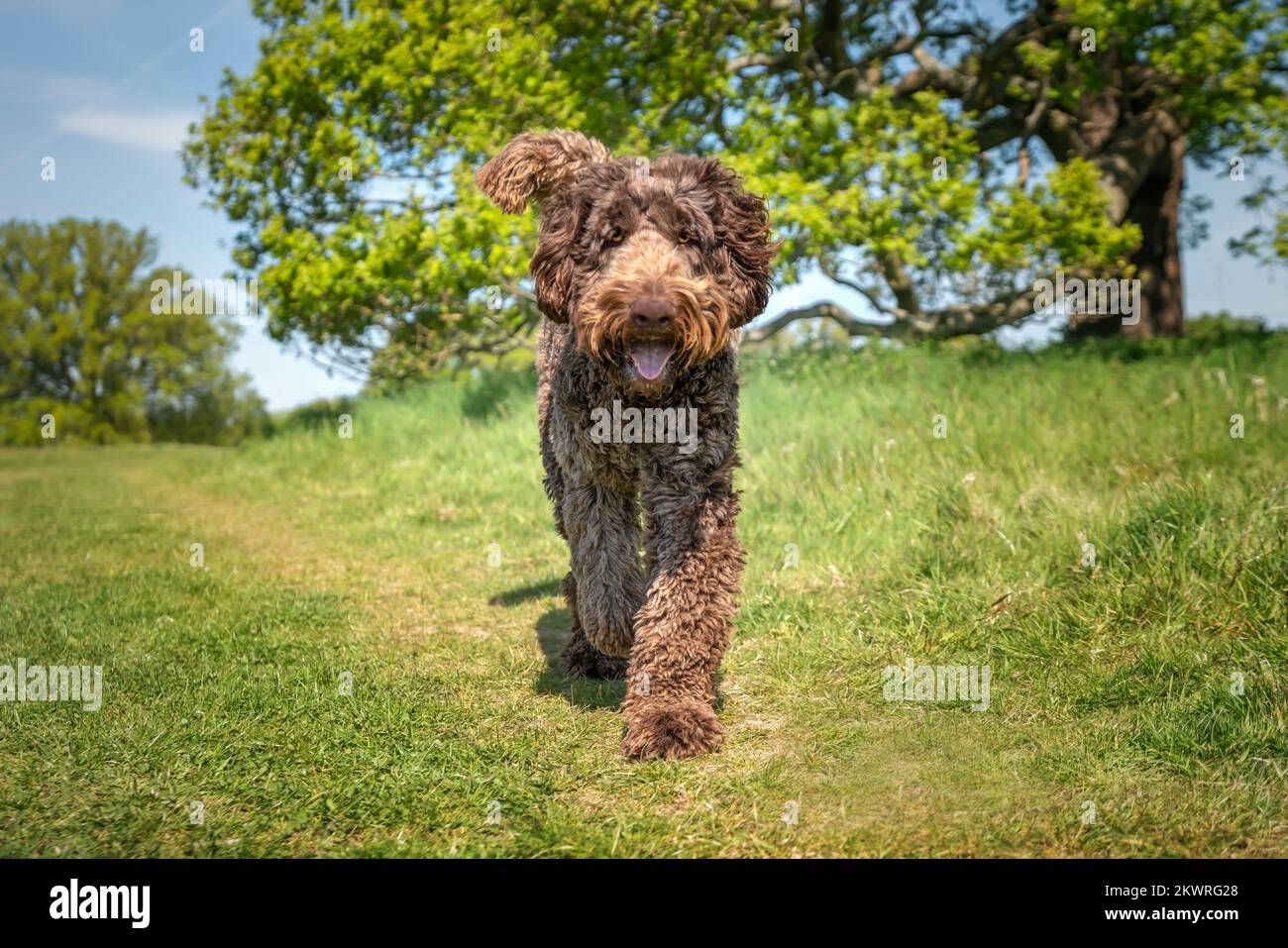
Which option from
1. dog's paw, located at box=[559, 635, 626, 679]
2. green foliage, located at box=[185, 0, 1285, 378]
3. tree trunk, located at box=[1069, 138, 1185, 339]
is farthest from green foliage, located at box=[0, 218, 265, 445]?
dog's paw, located at box=[559, 635, 626, 679]

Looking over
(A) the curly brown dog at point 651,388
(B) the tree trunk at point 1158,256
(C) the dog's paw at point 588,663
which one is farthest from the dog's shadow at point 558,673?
(B) the tree trunk at point 1158,256

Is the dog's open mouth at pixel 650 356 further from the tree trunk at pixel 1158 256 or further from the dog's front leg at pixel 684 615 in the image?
the tree trunk at pixel 1158 256

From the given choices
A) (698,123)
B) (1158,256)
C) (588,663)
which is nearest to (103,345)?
(698,123)

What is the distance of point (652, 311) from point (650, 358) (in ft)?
0.70

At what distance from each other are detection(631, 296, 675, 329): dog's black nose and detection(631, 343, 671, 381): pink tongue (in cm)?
14

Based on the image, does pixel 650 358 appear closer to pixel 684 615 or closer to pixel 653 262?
pixel 653 262

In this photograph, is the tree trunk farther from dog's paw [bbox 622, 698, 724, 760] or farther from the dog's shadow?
dog's paw [bbox 622, 698, 724, 760]

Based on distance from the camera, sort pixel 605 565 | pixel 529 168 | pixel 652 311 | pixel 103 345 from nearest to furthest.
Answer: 1. pixel 652 311
2. pixel 605 565
3. pixel 529 168
4. pixel 103 345

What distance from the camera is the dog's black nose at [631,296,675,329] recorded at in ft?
11.2

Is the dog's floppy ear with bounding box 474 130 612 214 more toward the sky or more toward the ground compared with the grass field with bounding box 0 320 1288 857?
more toward the sky

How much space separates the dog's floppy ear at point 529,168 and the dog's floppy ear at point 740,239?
2.56 ft

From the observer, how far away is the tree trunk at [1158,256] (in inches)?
640

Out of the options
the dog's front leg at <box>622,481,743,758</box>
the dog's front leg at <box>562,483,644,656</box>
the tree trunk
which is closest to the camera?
the dog's front leg at <box>622,481,743,758</box>

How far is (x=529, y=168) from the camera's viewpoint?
4352 millimetres
